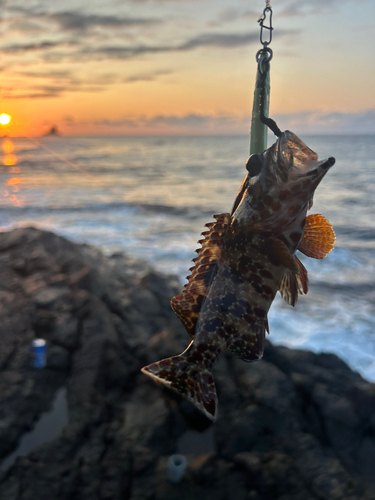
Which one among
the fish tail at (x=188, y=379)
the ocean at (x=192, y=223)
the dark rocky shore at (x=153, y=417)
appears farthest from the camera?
the ocean at (x=192, y=223)

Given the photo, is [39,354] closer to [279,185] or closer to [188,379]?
[188,379]

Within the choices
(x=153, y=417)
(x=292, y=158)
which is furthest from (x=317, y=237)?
(x=153, y=417)

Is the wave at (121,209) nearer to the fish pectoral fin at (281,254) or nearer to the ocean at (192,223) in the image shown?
the ocean at (192,223)

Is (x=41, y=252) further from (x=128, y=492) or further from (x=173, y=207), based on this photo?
(x=173, y=207)

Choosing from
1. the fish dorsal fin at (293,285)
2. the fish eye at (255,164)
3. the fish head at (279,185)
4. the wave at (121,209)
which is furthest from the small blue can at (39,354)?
the wave at (121,209)

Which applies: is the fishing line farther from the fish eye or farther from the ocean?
the ocean

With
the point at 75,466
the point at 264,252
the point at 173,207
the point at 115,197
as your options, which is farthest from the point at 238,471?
the point at 115,197
